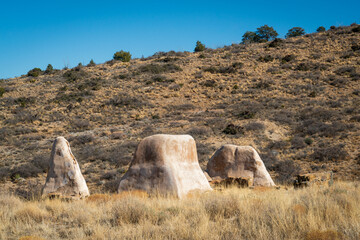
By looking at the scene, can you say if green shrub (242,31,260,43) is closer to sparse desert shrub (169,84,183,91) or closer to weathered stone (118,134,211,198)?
sparse desert shrub (169,84,183,91)

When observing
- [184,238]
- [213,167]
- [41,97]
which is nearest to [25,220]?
[184,238]

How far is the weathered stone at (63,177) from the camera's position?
9.52 m

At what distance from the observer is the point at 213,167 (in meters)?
13.2

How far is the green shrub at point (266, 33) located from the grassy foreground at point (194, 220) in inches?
2205

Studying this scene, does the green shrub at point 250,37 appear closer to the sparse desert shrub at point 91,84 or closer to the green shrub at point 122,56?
the green shrub at point 122,56

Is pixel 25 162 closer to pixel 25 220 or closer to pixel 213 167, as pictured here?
pixel 213 167

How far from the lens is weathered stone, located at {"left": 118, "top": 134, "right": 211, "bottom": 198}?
9.00 meters

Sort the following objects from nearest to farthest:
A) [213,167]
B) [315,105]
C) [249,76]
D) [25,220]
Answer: [25,220]
[213,167]
[315,105]
[249,76]

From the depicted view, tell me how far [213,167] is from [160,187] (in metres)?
4.66

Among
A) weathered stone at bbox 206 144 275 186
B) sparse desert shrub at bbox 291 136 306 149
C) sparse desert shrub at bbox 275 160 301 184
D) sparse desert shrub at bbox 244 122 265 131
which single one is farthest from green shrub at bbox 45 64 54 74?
weathered stone at bbox 206 144 275 186

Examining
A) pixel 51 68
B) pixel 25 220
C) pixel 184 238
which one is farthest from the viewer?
pixel 51 68

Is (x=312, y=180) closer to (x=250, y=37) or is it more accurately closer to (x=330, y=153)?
(x=330, y=153)

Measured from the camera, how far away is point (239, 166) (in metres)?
12.7

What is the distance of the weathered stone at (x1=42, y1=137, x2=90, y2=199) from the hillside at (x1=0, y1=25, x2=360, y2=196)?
4.38 metres
